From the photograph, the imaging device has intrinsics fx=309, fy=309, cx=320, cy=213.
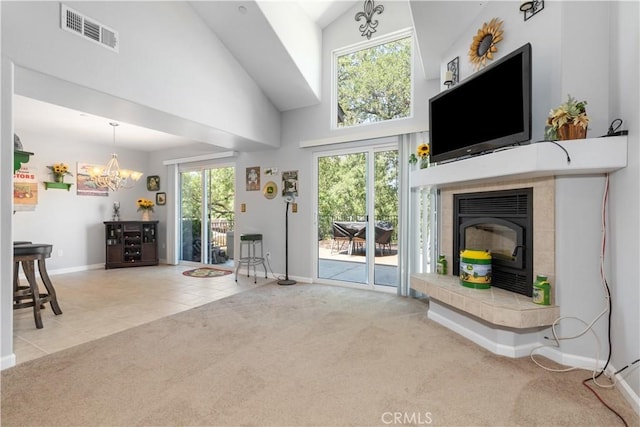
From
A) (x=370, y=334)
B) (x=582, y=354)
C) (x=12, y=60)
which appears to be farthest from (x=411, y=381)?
(x=12, y=60)

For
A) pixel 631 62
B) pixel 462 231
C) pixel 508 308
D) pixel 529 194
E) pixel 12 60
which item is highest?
pixel 12 60

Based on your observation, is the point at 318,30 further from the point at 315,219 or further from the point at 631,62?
the point at 631,62

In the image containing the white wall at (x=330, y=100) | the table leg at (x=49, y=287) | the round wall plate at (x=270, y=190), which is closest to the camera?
the table leg at (x=49, y=287)

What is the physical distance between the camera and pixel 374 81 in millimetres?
4535

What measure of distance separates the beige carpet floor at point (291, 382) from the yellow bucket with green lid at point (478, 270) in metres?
0.52

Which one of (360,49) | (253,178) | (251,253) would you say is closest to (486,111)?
(360,49)

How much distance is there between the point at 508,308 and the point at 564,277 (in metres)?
0.48

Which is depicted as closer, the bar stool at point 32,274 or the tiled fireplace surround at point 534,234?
the tiled fireplace surround at point 534,234

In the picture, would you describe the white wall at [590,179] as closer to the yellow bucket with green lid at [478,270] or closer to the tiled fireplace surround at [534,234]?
the tiled fireplace surround at [534,234]

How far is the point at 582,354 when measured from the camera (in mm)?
2186

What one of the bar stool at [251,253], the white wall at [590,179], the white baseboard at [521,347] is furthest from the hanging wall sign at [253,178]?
the white wall at [590,179]

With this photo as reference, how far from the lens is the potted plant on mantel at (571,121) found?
2.01m

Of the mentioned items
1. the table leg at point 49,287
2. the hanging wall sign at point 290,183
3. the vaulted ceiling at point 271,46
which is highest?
the vaulted ceiling at point 271,46

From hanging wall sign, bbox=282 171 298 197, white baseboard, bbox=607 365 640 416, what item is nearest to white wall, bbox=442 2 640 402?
white baseboard, bbox=607 365 640 416
